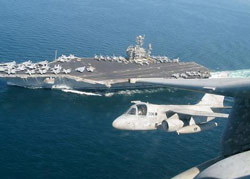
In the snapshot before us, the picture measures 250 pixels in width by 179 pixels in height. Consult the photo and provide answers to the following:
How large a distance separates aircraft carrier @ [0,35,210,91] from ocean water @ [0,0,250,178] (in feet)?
8.44

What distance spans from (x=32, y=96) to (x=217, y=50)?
6277 centimetres

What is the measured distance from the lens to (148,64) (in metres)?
83.8

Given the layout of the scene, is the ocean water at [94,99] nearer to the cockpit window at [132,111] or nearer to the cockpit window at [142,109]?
the cockpit window at [132,111]

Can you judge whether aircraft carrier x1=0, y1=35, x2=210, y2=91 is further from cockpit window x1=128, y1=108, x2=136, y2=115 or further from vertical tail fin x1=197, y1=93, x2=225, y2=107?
cockpit window x1=128, y1=108, x2=136, y2=115

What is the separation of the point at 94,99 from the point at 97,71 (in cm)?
1147

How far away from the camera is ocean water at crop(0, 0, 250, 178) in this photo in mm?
43250

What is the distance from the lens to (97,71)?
246ft

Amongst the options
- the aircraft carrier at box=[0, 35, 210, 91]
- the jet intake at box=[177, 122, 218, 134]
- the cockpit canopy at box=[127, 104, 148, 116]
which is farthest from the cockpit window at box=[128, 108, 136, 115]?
the aircraft carrier at box=[0, 35, 210, 91]

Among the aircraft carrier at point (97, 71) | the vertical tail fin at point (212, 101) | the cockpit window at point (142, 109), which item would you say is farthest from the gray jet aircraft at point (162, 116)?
the aircraft carrier at point (97, 71)

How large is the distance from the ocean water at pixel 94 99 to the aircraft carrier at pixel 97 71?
257cm

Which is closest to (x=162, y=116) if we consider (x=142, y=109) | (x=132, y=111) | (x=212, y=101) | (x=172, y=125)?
(x=142, y=109)

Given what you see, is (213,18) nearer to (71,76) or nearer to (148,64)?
(148,64)

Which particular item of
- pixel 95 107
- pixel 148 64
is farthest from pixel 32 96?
pixel 148 64

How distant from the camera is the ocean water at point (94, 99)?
43.2 meters
